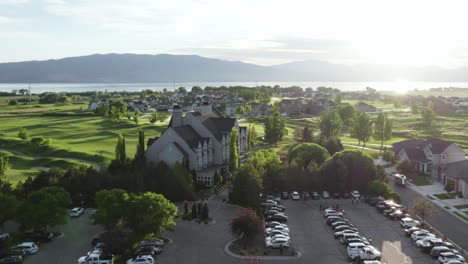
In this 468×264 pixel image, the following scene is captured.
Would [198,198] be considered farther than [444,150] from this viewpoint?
No

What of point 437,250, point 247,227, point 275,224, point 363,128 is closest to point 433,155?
point 363,128

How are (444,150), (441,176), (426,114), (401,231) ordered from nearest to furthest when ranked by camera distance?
1. (401,231)
2. (441,176)
3. (444,150)
4. (426,114)

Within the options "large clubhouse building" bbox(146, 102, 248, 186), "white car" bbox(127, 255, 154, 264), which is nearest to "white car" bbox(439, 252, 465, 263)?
"white car" bbox(127, 255, 154, 264)

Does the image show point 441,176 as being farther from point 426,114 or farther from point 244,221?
point 426,114

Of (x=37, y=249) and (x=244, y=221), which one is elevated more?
(x=244, y=221)

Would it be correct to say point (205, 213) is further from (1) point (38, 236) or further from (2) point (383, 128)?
(2) point (383, 128)

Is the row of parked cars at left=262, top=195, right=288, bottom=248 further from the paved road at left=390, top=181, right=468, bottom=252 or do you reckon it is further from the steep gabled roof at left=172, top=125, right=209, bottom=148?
the paved road at left=390, top=181, right=468, bottom=252

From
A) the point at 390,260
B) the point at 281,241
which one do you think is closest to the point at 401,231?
the point at 390,260
